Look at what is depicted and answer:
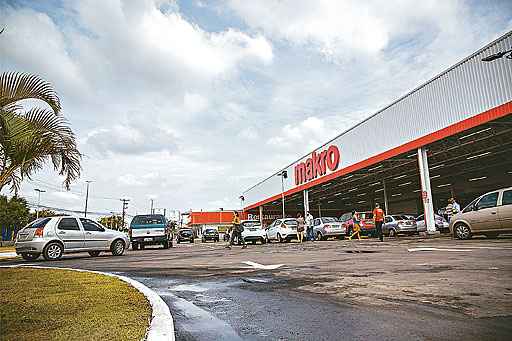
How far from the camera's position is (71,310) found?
448 cm

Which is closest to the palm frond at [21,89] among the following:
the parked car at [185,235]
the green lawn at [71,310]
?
the green lawn at [71,310]

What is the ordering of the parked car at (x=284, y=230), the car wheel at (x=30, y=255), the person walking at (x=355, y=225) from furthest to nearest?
the parked car at (x=284, y=230) → the person walking at (x=355, y=225) → the car wheel at (x=30, y=255)

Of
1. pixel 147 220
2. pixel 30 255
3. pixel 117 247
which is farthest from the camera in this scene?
pixel 147 220

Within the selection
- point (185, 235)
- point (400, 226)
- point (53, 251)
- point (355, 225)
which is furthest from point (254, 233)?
point (53, 251)

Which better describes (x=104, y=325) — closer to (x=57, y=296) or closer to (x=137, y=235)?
(x=57, y=296)

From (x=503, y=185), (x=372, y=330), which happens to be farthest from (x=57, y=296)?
(x=503, y=185)

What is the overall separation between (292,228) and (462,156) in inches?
539

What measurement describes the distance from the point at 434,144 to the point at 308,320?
21.8 meters

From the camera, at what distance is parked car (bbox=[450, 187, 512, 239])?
1393 cm

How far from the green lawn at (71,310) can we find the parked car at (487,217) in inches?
504

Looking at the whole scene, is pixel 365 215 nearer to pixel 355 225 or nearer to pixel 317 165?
pixel 355 225

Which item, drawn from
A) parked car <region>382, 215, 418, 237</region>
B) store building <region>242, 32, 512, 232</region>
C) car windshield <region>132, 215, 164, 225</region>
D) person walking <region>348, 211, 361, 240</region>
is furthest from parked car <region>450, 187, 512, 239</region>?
car windshield <region>132, 215, 164, 225</region>

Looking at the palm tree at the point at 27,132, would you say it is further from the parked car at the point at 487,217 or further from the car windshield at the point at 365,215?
the car windshield at the point at 365,215

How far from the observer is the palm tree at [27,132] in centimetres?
652
